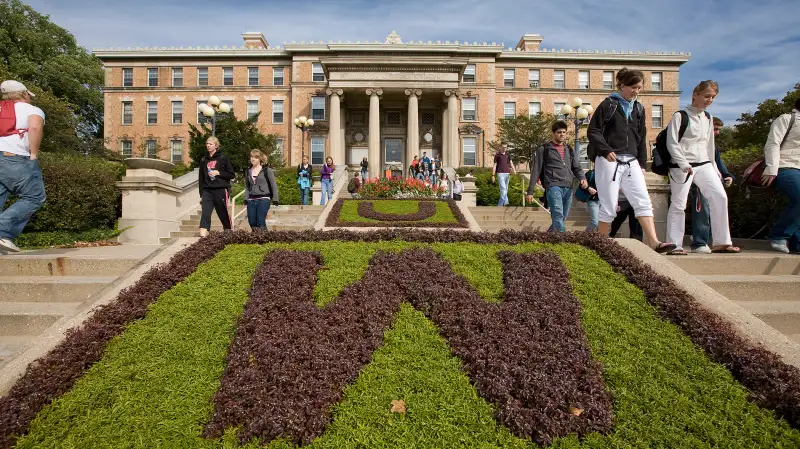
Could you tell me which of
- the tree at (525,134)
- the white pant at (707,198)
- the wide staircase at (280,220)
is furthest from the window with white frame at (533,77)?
the white pant at (707,198)

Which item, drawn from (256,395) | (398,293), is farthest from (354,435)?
(398,293)

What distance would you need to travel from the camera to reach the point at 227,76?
4544 cm

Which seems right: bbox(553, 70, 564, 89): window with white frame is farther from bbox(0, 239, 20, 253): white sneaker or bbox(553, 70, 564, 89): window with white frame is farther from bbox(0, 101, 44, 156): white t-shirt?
bbox(0, 239, 20, 253): white sneaker

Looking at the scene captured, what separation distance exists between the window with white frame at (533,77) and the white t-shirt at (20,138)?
44961 millimetres

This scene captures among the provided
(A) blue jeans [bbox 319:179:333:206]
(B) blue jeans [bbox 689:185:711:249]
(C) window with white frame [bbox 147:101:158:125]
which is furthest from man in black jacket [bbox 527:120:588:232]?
(C) window with white frame [bbox 147:101:158:125]

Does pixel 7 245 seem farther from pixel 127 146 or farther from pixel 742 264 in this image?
pixel 127 146

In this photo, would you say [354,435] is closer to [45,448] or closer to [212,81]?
[45,448]

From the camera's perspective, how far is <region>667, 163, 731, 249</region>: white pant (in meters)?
5.99

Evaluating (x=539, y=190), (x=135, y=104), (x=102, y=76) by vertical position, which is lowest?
(x=539, y=190)

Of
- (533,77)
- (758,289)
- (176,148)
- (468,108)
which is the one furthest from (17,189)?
(533,77)

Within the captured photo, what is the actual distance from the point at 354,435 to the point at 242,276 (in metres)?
2.45

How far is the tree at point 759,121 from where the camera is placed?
3073cm

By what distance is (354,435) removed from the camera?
8.62 ft

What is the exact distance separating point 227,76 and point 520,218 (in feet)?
131
